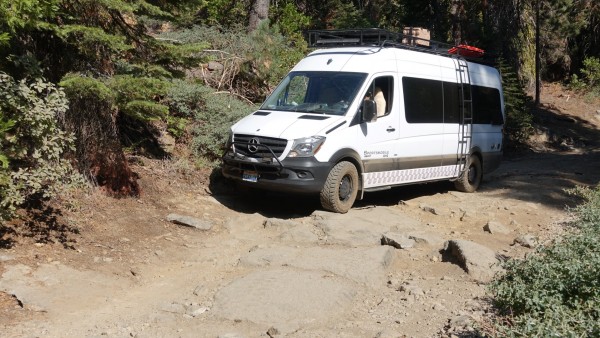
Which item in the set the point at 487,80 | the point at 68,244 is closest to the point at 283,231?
the point at 68,244

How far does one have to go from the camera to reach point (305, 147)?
385 inches

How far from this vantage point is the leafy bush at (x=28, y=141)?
721 cm

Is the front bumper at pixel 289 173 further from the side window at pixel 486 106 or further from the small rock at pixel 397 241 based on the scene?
the side window at pixel 486 106

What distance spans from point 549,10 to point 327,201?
2251cm

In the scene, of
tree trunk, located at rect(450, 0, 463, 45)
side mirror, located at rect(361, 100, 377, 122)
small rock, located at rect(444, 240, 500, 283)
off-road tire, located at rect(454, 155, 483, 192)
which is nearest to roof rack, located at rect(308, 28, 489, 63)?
side mirror, located at rect(361, 100, 377, 122)

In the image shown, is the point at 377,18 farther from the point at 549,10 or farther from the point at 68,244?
the point at 68,244

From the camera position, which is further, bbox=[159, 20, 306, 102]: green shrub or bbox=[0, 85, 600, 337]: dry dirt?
bbox=[159, 20, 306, 102]: green shrub

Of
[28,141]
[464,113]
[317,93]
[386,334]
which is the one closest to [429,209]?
[464,113]

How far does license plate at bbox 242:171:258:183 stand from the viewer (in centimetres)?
1005

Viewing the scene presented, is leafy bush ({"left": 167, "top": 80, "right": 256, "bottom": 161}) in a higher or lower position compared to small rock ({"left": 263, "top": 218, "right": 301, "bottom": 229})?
higher

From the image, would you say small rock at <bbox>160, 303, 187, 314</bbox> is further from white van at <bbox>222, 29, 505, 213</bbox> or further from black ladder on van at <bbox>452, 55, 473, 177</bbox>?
black ladder on van at <bbox>452, 55, 473, 177</bbox>

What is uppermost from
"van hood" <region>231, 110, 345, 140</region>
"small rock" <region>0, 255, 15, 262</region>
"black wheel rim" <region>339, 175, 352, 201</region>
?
"van hood" <region>231, 110, 345, 140</region>

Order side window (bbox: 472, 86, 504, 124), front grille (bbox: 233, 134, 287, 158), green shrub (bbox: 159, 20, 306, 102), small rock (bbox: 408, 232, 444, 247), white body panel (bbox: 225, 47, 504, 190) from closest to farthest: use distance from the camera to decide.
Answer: small rock (bbox: 408, 232, 444, 247) < front grille (bbox: 233, 134, 287, 158) < white body panel (bbox: 225, 47, 504, 190) < side window (bbox: 472, 86, 504, 124) < green shrub (bbox: 159, 20, 306, 102)

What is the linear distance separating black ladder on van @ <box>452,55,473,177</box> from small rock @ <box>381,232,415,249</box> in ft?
14.3
